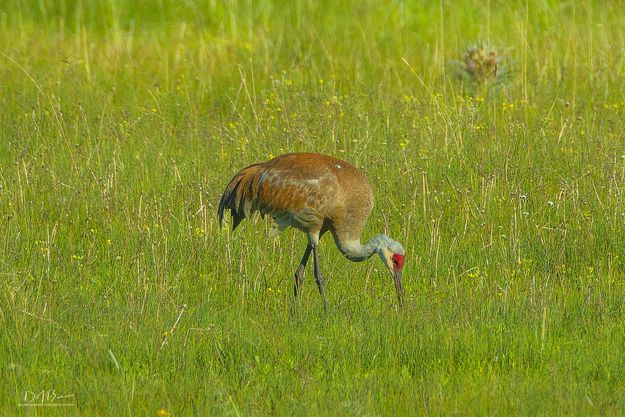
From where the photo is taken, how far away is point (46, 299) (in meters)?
6.05

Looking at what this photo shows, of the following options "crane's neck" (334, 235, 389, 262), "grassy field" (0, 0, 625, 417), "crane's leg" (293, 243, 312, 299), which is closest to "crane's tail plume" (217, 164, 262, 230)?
"grassy field" (0, 0, 625, 417)

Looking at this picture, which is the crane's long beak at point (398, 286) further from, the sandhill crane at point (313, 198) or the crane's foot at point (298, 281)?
the crane's foot at point (298, 281)

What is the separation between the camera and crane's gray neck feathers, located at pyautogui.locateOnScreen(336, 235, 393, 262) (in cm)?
682

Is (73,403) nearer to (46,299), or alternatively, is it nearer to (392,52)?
(46,299)

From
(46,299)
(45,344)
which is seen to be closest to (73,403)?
(45,344)

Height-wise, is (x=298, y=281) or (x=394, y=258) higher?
(x=394, y=258)

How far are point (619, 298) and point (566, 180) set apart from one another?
5.71 feet

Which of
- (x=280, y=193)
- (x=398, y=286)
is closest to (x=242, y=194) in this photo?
(x=280, y=193)

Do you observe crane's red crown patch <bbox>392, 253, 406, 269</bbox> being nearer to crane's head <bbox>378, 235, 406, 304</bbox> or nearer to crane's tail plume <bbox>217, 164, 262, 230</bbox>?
crane's head <bbox>378, 235, 406, 304</bbox>

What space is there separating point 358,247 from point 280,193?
580 millimetres

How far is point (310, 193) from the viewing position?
6973mm

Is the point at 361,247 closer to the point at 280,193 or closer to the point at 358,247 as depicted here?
the point at 358,247

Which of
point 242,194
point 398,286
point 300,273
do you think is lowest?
point 300,273

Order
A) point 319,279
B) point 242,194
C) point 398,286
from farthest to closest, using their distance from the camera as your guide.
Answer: point 242,194
point 319,279
point 398,286
